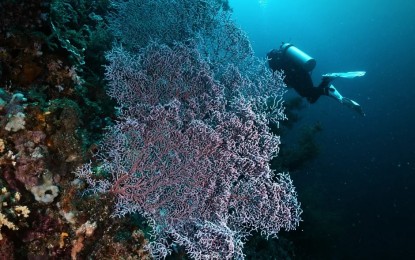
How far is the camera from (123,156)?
128 inches

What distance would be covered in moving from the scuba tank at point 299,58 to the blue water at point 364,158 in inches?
147

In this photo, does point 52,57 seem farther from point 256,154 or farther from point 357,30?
point 357,30

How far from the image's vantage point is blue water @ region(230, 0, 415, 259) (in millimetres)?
15108

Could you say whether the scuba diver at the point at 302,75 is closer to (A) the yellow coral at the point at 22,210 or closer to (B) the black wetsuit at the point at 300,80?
(B) the black wetsuit at the point at 300,80

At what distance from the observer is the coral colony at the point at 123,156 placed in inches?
116

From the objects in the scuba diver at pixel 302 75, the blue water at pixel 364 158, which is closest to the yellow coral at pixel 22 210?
the blue water at pixel 364 158

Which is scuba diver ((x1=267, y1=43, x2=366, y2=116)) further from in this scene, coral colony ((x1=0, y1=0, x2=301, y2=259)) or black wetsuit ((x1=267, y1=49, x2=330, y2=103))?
coral colony ((x1=0, y1=0, x2=301, y2=259))

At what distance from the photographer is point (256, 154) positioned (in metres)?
3.74

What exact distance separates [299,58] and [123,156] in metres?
8.40

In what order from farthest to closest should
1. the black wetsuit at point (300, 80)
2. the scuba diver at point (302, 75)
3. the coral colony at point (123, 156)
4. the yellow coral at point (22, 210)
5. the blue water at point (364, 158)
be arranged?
the blue water at point (364, 158)
the black wetsuit at point (300, 80)
the scuba diver at point (302, 75)
the coral colony at point (123, 156)
the yellow coral at point (22, 210)

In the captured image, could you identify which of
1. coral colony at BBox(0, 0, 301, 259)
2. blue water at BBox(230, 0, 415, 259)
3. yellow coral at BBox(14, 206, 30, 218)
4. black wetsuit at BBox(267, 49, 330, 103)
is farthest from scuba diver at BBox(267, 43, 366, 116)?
yellow coral at BBox(14, 206, 30, 218)

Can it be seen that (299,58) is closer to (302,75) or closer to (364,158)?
(302,75)

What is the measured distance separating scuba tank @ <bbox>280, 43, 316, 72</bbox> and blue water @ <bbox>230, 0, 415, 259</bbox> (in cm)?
373

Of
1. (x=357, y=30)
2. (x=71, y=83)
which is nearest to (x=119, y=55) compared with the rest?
(x=71, y=83)
